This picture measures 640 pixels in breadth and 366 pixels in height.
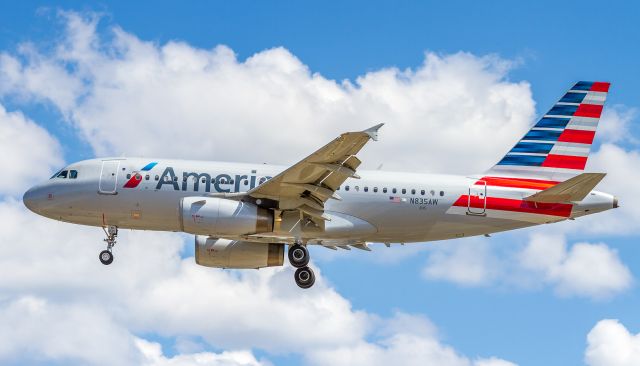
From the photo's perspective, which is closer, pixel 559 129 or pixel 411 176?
pixel 411 176

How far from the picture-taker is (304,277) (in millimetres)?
41562

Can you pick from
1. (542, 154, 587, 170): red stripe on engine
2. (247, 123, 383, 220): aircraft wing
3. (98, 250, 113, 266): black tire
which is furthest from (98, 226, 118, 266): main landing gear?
(542, 154, 587, 170): red stripe on engine

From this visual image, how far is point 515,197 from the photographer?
41.1 meters

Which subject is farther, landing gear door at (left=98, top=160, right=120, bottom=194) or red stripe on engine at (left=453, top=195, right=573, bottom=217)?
red stripe on engine at (left=453, top=195, right=573, bottom=217)

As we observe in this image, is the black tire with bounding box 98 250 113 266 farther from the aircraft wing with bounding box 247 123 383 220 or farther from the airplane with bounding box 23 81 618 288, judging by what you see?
the aircraft wing with bounding box 247 123 383 220

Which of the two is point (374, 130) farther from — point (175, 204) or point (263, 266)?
point (263, 266)

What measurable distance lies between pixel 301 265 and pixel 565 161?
11.7m

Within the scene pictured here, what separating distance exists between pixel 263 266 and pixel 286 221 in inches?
188

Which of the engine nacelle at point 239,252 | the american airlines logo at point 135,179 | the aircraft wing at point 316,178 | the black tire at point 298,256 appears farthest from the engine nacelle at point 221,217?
the engine nacelle at point 239,252

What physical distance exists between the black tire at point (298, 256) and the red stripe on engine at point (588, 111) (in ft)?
43.0

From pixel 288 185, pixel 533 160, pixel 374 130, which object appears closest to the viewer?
pixel 374 130

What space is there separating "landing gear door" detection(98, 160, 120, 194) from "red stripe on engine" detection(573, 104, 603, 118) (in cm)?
1888

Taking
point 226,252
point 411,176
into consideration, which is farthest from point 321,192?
point 226,252

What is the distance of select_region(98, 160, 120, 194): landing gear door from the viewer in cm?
4056
